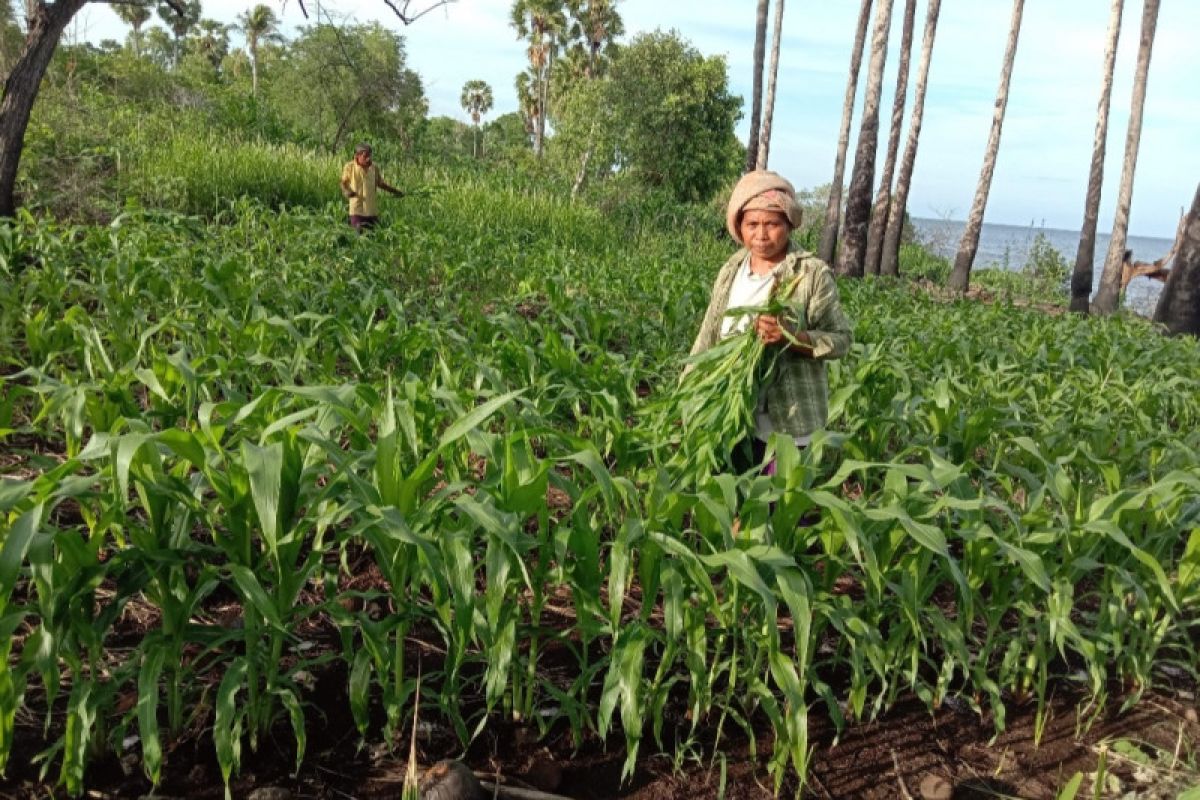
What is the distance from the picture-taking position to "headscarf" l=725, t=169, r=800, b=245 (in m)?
2.40

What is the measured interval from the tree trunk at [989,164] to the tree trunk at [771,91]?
4.09 metres

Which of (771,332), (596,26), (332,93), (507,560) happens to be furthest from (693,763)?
(596,26)

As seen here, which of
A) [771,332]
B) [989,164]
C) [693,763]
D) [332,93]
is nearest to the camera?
[693,763]

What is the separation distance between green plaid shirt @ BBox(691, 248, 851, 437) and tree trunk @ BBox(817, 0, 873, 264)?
12935 mm

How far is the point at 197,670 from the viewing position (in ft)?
6.36

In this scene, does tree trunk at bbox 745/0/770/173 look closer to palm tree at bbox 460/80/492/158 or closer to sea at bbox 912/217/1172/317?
sea at bbox 912/217/1172/317

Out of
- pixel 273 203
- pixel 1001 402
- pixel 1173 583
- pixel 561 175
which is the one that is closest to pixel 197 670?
pixel 1173 583

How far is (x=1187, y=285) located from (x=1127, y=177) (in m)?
4.12

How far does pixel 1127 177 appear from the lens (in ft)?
42.2

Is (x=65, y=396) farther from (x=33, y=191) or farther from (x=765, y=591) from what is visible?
(x=33, y=191)

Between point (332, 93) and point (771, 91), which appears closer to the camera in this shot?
point (771, 91)

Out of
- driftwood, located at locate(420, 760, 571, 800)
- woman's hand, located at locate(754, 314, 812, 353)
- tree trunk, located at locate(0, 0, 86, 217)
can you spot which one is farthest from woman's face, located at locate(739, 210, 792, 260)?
tree trunk, located at locate(0, 0, 86, 217)

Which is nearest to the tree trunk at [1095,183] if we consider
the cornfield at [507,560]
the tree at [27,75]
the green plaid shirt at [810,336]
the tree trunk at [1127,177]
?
the tree trunk at [1127,177]

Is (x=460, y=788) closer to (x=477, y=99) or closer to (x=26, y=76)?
(x=26, y=76)
